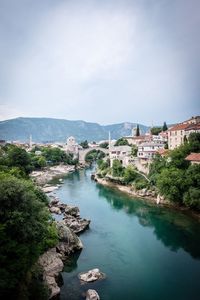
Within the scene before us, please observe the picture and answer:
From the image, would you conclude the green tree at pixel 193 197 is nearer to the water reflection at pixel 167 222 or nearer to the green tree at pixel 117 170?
the water reflection at pixel 167 222

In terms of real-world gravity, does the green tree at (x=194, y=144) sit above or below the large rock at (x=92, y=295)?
above

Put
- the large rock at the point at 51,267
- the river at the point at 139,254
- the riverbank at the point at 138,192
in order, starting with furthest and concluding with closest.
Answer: the riverbank at the point at 138,192 < the river at the point at 139,254 < the large rock at the point at 51,267

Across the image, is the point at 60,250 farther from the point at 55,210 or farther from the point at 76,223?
the point at 55,210

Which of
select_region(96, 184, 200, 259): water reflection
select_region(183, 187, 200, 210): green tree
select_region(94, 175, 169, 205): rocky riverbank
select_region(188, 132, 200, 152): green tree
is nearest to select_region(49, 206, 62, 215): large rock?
select_region(96, 184, 200, 259): water reflection

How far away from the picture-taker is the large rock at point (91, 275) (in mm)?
12641

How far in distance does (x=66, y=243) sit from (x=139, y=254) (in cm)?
446

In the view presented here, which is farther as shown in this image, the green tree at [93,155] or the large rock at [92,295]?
the green tree at [93,155]

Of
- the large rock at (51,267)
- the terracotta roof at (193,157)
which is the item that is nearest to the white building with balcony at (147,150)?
the terracotta roof at (193,157)

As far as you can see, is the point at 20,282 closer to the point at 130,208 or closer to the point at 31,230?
the point at 31,230

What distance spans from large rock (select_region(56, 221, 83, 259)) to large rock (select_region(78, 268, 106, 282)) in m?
2.32

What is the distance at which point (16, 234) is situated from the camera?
9508 mm

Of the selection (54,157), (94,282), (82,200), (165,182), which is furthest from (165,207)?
(54,157)

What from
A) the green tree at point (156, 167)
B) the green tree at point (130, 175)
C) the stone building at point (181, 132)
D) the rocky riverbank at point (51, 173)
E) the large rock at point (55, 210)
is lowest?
the large rock at point (55, 210)

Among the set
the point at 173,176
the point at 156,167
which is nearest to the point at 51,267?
the point at 173,176
